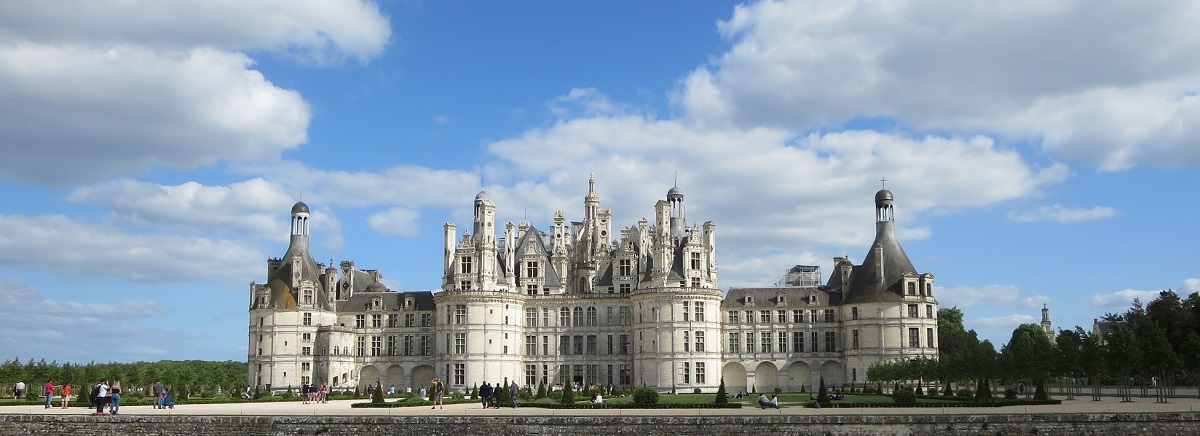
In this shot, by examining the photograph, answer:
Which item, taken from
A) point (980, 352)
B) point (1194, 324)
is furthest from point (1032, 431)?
point (1194, 324)

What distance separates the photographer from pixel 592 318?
91312 millimetres

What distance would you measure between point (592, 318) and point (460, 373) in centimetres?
1221

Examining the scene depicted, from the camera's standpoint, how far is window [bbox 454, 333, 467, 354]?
8731 cm

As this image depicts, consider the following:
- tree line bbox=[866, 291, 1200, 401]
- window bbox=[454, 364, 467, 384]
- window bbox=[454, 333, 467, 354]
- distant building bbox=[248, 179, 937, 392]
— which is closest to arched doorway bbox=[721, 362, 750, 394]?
distant building bbox=[248, 179, 937, 392]

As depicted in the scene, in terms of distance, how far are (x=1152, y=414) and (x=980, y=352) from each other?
27450mm

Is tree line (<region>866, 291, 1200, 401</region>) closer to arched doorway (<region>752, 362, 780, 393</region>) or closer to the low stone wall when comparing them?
arched doorway (<region>752, 362, 780, 393</region>)

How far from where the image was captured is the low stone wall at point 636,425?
40.2 m

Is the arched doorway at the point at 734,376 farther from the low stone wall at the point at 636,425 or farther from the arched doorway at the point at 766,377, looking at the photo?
the low stone wall at the point at 636,425

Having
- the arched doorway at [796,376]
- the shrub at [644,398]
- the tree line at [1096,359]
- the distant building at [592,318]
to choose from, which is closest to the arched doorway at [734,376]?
the distant building at [592,318]

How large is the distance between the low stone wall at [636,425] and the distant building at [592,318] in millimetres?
43926

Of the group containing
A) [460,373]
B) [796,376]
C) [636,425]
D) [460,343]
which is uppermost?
[460,343]

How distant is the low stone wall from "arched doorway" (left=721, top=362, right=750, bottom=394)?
163 feet

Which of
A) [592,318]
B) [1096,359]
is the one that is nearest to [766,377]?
[592,318]

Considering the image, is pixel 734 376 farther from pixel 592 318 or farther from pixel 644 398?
pixel 644 398
